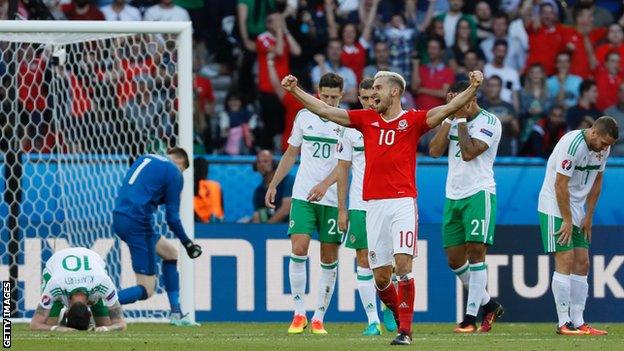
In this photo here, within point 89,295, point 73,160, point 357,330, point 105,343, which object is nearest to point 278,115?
point 73,160

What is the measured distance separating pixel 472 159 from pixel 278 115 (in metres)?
5.79

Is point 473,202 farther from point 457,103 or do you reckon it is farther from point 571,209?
point 457,103

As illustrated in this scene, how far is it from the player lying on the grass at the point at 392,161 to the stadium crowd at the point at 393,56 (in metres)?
6.92

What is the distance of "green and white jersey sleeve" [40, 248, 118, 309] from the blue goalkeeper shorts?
1526mm

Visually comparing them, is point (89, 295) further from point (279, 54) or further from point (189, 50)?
point (279, 54)

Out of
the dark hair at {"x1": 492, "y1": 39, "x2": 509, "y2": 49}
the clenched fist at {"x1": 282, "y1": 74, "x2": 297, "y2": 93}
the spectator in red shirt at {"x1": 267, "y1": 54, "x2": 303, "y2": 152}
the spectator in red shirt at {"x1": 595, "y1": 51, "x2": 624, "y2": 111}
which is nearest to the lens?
the clenched fist at {"x1": 282, "y1": 74, "x2": 297, "y2": 93}

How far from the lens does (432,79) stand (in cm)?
1914

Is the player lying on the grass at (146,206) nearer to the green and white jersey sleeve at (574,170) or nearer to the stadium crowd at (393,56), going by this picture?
the green and white jersey sleeve at (574,170)

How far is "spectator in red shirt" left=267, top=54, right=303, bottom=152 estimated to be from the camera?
18.5m

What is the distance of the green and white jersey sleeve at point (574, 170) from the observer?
493 inches

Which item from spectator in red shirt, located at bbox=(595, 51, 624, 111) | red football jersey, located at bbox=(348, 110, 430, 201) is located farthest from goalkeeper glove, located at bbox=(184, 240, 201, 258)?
spectator in red shirt, located at bbox=(595, 51, 624, 111)

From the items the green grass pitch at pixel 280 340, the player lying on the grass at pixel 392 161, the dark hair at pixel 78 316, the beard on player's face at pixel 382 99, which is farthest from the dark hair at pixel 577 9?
the dark hair at pixel 78 316

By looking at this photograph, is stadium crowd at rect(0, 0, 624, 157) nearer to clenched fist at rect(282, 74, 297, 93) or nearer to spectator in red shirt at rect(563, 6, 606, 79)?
spectator in red shirt at rect(563, 6, 606, 79)

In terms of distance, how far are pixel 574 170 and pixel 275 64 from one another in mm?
6776
